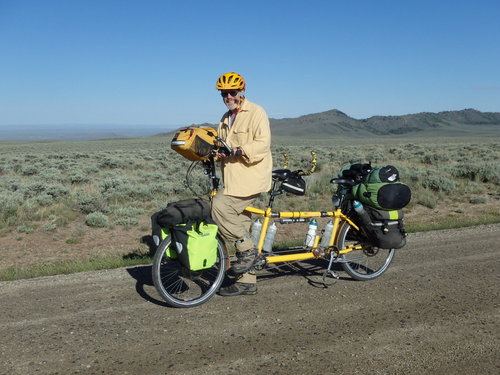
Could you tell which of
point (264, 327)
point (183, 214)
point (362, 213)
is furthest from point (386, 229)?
point (183, 214)

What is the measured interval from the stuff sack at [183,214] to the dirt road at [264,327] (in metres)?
0.94

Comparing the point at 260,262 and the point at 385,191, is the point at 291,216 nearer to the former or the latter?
the point at 260,262

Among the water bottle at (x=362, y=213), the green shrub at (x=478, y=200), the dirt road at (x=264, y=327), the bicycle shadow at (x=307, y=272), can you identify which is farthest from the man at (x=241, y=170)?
the green shrub at (x=478, y=200)

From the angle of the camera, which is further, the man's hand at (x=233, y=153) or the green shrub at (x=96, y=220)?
the green shrub at (x=96, y=220)

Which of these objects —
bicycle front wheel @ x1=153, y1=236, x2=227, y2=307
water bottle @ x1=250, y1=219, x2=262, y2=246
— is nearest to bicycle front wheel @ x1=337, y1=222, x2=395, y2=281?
water bottle @ x1=250, y1=219, x2=262, y2=246

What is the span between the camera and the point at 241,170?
5.22m

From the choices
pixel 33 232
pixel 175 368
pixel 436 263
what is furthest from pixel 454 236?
pixel 33 232

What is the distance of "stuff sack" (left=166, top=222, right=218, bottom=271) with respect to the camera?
478cm

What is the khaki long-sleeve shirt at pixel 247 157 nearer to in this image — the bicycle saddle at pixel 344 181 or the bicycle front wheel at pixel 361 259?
the bicycle saddle at pixel 344 181

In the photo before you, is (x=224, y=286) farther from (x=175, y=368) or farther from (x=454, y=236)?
(x=454, y=236)

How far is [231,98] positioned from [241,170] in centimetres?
80

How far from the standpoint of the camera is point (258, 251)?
17.9 feet

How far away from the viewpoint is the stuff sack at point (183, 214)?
15.7ft

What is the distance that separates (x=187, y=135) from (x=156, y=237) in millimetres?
1153
